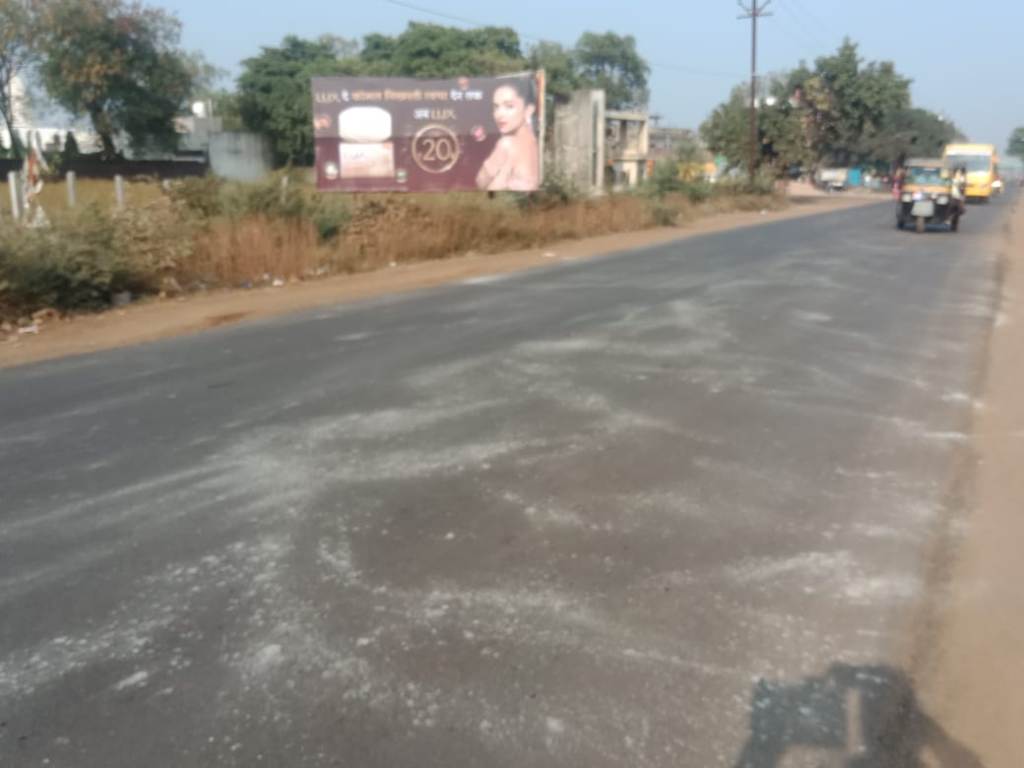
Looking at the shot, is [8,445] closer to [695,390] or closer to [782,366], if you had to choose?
[695,390]

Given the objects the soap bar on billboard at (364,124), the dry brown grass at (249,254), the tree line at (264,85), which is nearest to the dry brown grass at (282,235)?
the dry brown grass at (249,254)

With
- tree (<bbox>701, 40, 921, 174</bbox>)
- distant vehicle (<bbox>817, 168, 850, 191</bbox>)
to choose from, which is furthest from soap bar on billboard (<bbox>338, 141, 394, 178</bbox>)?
distant vehicle (<bbox>817, 168, 850, 191</bbox>)

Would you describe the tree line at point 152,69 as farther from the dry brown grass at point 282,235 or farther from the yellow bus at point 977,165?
the dry brown grass at point 282,235

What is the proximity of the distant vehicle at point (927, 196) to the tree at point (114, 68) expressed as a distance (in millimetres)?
44809

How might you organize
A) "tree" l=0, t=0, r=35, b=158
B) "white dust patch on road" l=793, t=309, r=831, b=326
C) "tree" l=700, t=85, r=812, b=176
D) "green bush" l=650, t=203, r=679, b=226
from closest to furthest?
"white dust patch on road" l=793, t=309, r=831, b=326 < "green bush" l=650, t=203, r=679, b=226 < "tree" l=0, t=0, r=35, b=158 < "tree" l=700, t=85, r=812, b=176

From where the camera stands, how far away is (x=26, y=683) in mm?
3570

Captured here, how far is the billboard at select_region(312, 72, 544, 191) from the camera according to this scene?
2505 cm

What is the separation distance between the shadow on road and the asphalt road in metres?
0.01

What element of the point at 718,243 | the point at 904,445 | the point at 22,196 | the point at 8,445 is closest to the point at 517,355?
the point at 904,445

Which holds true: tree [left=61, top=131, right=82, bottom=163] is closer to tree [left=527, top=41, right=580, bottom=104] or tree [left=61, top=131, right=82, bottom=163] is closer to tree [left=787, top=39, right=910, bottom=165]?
tree [left=527, top=41, right=580, bottom=104]

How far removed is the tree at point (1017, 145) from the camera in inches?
6804

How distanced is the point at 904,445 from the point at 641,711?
3969 millimetres

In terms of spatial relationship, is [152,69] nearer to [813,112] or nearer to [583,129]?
[583,129]

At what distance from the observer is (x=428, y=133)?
990 inches
